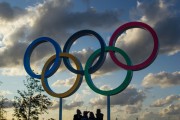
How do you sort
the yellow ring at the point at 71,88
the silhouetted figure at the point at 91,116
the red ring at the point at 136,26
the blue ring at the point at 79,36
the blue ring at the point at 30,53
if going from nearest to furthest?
the silhouetted figure at the point at 91,116
the red ring at the point at 136,26
the blue ring at the point at 79,36
the yellow ring at the point at 71,88
the blue ring at the point at 30,53

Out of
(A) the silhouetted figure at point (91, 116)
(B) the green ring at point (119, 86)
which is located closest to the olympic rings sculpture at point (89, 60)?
(B) the green ring at point (119, 86)

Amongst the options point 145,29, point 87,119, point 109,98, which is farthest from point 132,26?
point 87,119

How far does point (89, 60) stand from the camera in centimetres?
2398

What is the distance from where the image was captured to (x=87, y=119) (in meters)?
21.3

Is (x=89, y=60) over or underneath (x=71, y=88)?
over

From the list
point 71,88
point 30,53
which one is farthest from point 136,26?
point 30,53

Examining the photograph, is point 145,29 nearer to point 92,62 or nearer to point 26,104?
point 92,62

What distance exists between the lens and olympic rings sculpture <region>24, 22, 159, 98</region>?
2241 centimetres

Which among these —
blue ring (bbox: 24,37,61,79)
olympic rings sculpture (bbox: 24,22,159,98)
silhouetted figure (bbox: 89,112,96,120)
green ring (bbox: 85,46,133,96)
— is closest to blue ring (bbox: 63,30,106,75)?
olympic rings sculpture (bbox: 24,22,159,98)

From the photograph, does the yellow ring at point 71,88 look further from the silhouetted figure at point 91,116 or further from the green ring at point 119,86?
the silhouetted figure at point 91,116

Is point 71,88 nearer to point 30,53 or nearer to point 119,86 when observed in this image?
point 119,86

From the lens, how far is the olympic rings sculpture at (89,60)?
22.4m

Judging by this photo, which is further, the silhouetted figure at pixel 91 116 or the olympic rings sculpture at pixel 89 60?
the olympic rings sculpture at pixel 89 60

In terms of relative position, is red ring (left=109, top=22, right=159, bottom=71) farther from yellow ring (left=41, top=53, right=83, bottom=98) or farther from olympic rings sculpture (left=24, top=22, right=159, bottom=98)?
yellow ring (left=41, top=53, right=83, bottom=98)
